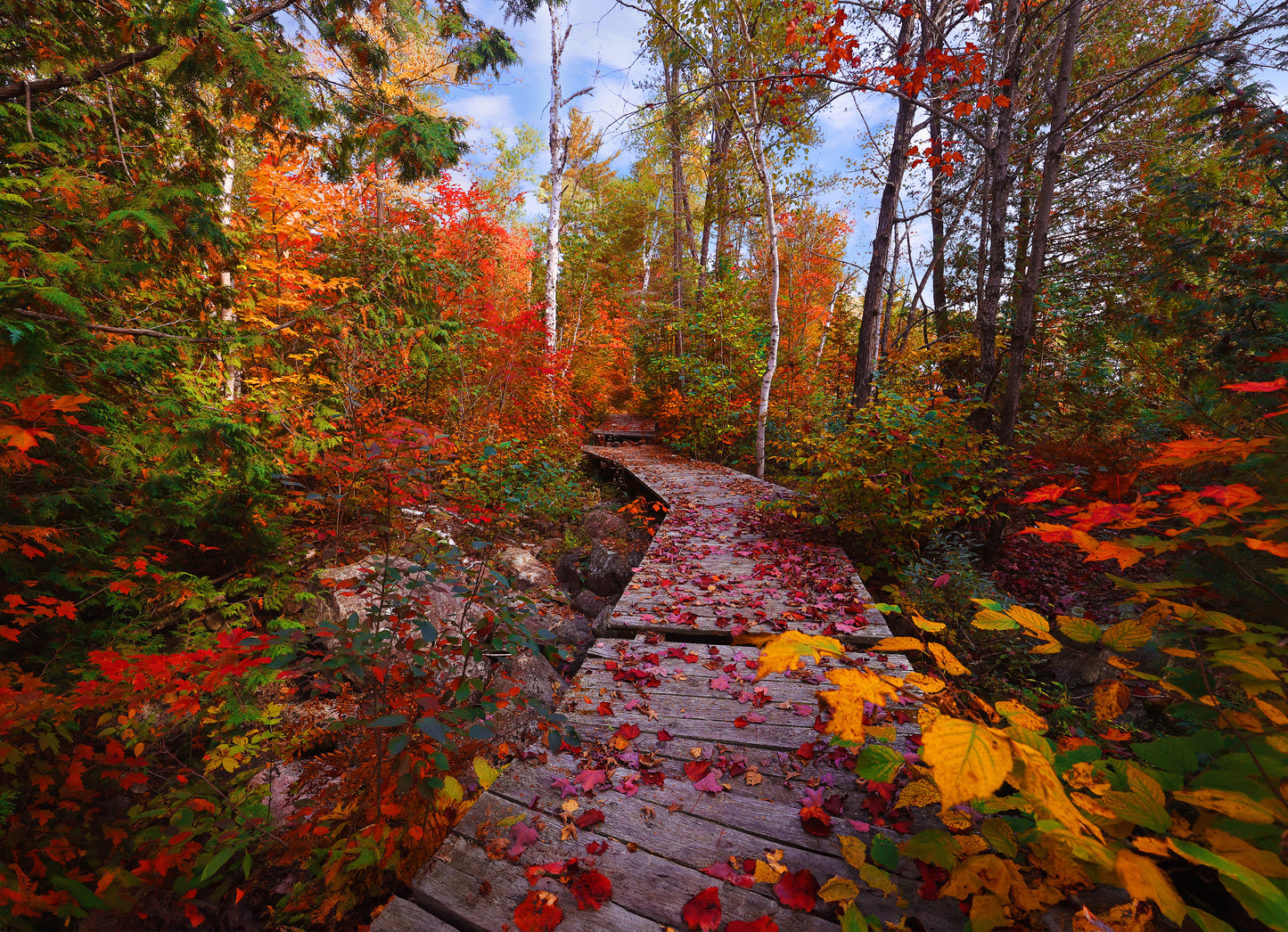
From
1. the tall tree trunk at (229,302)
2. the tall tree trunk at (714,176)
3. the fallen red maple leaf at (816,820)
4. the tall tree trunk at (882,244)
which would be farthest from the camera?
the tall tree trunk at (714,176)

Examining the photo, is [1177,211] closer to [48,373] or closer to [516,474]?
[516,474]

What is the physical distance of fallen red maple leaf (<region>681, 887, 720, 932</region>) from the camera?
141cm

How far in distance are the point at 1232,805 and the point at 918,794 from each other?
2.32ft

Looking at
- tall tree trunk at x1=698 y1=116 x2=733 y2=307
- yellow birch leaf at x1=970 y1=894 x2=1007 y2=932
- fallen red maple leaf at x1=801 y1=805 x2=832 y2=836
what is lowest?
fallen red maple leaf at x1=801 y1=805 x2=832 y2=836

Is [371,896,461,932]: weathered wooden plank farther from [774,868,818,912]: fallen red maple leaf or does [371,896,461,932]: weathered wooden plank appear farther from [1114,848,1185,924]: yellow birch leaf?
[1114,848,1185,924]: yellow birch leaf

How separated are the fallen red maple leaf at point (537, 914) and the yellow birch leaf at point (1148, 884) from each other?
147cm

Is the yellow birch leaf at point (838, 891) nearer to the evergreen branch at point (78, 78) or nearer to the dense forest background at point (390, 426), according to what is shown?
the dense forest background at point (390, 426)

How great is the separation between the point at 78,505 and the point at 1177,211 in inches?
463

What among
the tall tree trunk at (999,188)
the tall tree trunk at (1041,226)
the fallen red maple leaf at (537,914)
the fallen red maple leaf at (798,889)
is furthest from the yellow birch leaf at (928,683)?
the tall tree trunk at (999,188)

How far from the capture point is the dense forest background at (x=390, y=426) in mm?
1972

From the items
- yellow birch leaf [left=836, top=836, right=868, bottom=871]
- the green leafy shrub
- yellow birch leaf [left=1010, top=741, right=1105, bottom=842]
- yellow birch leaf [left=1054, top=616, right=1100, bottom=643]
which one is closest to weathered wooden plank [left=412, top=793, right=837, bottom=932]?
yellow birch leaf [left=836, top=836, right=868, bottom=871]

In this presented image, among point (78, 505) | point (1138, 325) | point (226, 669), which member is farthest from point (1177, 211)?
point (78, 505)

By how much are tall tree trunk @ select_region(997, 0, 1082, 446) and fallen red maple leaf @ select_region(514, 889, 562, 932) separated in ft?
17.6

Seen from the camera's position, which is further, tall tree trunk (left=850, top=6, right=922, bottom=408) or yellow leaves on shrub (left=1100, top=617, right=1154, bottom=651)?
tall tree trunk (left=850, top=6, right=922, bottom=408)
